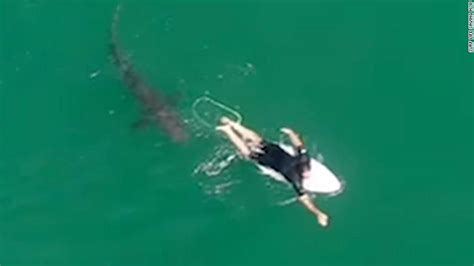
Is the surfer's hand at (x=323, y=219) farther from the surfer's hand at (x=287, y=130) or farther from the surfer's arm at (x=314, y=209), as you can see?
the surfer's hand at (x=287, y=130)

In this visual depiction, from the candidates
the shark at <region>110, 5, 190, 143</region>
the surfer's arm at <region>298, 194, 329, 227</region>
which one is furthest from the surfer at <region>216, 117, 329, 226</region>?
the shark at <region>110, 5, 190, 143</region>

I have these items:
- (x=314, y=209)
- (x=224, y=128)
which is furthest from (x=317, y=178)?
(x=224, y=128)

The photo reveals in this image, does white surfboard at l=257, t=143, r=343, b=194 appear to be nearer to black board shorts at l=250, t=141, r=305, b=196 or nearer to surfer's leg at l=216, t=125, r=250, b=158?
black board shorts at l=250, t=141, r=305, b=196

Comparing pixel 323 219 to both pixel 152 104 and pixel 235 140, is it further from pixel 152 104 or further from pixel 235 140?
pixel 152 104

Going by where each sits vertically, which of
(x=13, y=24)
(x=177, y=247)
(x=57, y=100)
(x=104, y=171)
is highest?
(x=13, y=24)

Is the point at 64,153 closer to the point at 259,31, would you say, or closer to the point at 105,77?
the point at 105,77

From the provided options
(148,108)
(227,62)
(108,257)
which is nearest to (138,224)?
(108,257)

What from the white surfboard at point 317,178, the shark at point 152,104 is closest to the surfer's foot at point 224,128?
the shark at point 152,104
